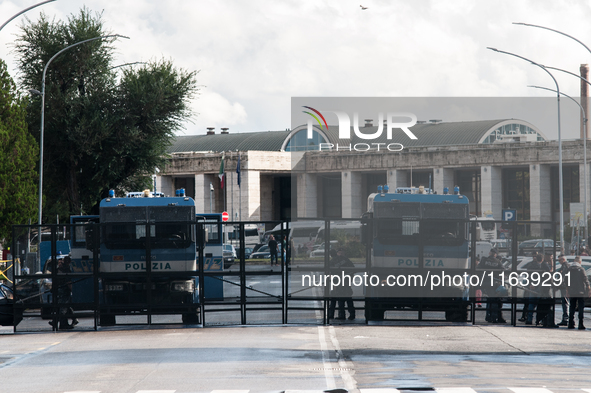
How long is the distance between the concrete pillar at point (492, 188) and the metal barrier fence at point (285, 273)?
5582 centimetres

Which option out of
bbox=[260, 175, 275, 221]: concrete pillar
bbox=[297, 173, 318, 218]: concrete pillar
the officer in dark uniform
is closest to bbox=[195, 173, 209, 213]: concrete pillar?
bbox=[260, 175, 275, 221]: concrete pillar

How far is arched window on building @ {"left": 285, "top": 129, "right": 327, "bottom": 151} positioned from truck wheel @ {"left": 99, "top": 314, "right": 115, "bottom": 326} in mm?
71656

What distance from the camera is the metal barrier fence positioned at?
62.0 ft

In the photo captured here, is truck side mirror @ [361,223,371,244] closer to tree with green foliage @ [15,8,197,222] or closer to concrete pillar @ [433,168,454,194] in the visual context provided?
tree with green foliage @ [15,8,197,222]

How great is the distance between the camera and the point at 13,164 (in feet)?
106

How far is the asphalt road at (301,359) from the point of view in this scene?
35.2 ft

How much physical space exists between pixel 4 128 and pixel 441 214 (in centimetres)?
1958

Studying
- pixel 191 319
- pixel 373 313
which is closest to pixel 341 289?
pixel 373 313

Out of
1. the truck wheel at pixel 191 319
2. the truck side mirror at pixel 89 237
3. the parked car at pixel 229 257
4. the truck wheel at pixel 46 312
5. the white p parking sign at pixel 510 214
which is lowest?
the truck wheel at pixel 191 319

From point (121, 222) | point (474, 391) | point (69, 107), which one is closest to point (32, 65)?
point (69, 107)

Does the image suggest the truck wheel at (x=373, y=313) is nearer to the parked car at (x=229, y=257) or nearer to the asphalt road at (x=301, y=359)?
the asphalt road at (x=301, y=359)

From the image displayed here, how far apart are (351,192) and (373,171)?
322cm

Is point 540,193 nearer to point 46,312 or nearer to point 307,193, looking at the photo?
point 307,193

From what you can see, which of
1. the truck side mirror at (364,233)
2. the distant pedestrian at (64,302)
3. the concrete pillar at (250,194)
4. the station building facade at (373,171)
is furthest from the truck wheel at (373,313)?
the concrete pillar at (250,194)
